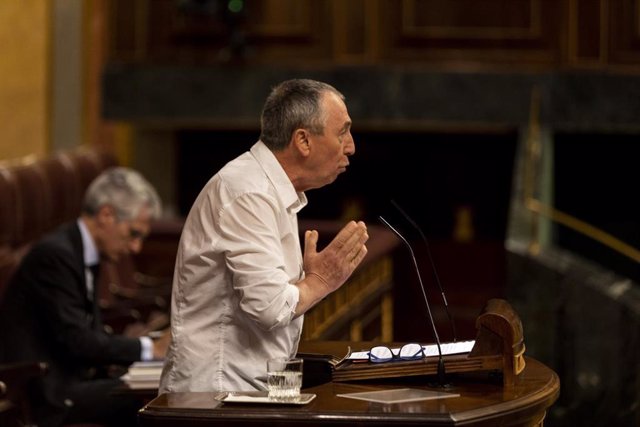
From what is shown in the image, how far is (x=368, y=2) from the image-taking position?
28.3ft

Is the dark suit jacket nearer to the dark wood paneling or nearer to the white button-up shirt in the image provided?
the white button-up shirt

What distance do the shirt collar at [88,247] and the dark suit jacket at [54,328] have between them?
0.08m

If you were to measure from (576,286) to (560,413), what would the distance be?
69 cm

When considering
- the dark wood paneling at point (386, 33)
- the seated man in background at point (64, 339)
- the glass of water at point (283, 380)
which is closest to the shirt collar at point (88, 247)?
the seated man in background at point (64, 339)

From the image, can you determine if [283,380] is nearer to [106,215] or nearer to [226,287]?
[226,287]

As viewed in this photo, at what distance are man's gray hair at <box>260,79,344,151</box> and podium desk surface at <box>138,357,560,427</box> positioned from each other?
0.63 metres

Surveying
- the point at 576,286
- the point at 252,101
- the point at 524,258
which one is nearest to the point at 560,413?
the point at 576,286

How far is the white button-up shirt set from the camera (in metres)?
2.98

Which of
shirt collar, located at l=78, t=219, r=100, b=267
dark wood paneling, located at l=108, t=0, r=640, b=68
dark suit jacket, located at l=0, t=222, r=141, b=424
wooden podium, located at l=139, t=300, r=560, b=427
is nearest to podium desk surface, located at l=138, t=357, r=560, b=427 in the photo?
wooden podium, located at l=139, t=300, r=560, b=427

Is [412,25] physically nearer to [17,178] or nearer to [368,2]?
[368,2]

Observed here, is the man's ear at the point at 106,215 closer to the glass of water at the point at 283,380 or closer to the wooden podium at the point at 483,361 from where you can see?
the wooden podium at the point at 483,361

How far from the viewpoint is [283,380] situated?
2709 mm

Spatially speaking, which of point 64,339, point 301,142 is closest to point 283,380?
point 301,142

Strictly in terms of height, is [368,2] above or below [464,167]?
above
